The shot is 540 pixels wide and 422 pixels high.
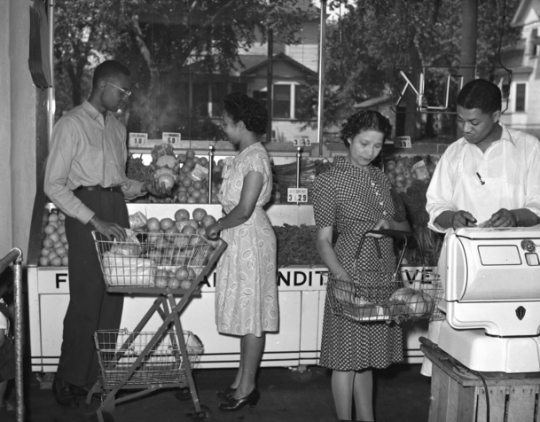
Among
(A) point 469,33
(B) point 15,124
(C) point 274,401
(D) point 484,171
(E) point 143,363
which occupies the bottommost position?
(C) point 274,401

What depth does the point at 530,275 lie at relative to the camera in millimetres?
2561

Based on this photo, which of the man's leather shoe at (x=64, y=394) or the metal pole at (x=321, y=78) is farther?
the metal pole at (x=321, y=78)

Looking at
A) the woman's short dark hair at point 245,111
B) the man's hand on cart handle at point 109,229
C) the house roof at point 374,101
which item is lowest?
the man's hand on cart handle at point 109,229

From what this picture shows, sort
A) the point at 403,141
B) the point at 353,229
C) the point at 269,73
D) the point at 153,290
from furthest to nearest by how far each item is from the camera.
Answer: the point at 269,73 → the point at 403,141 → the point at 153,290 → the point at 353,229

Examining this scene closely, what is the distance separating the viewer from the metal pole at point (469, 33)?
743 cm

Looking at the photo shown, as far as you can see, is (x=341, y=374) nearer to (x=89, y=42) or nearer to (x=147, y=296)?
(x=147, y=296)

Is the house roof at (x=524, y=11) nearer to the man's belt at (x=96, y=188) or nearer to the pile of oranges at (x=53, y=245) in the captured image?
the man's belt at (x=96, y=188)

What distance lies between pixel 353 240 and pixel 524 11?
5.71 meters

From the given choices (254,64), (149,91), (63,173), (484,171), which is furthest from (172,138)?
(484,171)

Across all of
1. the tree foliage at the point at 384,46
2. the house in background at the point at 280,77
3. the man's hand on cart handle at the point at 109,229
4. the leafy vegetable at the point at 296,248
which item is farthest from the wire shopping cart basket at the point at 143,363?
the tree foliage at the point at 384,46

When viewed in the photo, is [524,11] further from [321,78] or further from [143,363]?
[143,363]

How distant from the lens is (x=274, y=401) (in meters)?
4.80

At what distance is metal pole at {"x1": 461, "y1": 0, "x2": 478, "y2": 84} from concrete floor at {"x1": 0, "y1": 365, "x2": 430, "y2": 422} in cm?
372

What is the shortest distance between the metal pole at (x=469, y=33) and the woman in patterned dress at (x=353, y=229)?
438 centimetres
